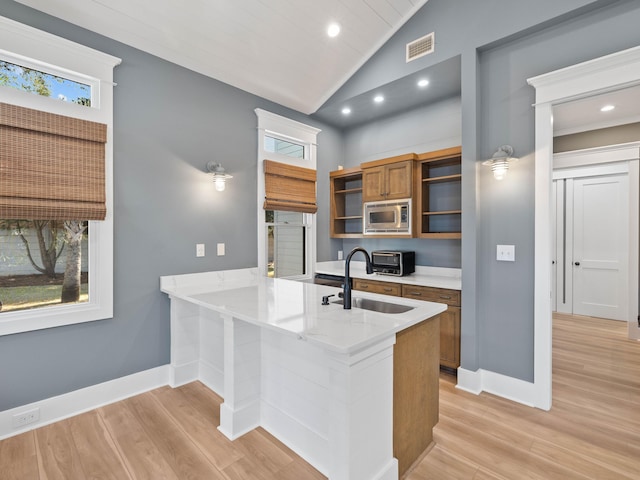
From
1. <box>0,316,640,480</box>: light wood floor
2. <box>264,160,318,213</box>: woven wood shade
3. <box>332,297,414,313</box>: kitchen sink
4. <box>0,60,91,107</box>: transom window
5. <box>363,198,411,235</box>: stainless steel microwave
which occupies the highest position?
<box>0,60,91,107</box>: transom window

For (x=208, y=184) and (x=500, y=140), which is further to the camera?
(x=208, y=184)

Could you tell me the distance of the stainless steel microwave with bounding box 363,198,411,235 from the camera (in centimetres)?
369

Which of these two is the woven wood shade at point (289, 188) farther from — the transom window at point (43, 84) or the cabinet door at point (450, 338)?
the cabinet door at point (450, 338)

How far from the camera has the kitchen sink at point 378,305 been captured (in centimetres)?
212

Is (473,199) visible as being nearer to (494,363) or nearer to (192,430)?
(494,363)

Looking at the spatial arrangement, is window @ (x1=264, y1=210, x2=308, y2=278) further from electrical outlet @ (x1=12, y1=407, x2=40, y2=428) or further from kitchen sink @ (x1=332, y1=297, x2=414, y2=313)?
electrical outlet @ (x1=12, y1=407, x2=40, y2=428)

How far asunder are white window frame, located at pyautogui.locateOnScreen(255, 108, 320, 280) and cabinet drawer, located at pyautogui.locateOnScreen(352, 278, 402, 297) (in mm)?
809

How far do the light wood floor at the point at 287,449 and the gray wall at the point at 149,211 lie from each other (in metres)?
0.39

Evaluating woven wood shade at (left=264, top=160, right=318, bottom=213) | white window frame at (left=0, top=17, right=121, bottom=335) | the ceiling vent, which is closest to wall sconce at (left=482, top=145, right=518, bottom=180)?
the ceiling vent

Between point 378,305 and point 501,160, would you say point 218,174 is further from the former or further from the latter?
point 501,160

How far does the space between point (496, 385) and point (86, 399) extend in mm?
3452

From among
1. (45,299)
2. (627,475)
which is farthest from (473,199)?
(45,299)

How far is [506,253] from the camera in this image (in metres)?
2.71

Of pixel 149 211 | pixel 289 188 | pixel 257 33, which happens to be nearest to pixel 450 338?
pixel 289 188
